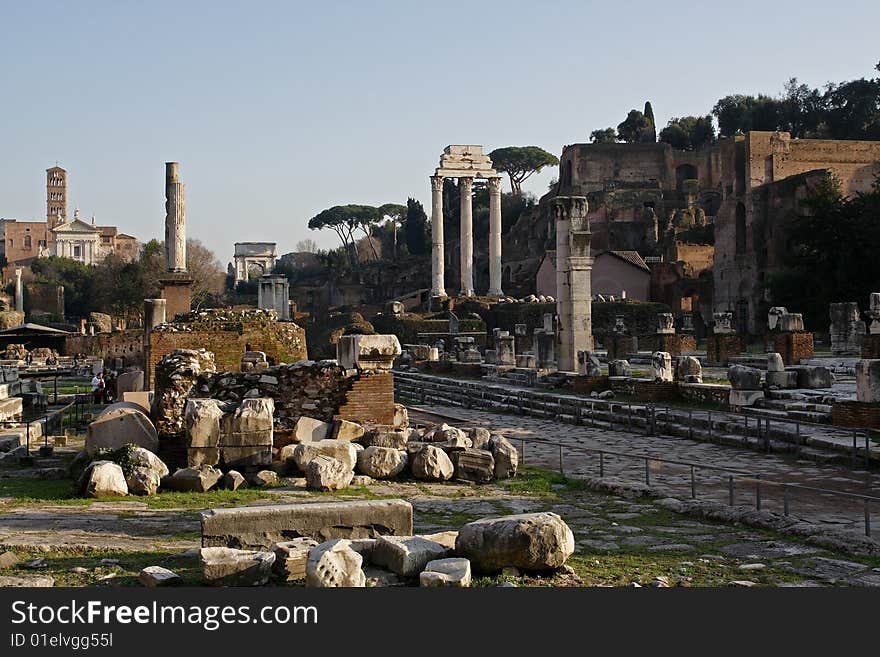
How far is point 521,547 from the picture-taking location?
5438 millimetres

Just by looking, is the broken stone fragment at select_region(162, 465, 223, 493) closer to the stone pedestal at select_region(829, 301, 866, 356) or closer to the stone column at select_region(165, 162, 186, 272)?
the stone column at select_region(165, 162, 186, 272)

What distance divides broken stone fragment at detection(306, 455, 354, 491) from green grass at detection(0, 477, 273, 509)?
47 cm

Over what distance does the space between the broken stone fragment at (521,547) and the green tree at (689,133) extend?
8570cm

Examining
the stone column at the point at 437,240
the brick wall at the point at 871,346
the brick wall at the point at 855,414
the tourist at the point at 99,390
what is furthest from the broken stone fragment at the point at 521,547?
the stone column at the point at 437,240

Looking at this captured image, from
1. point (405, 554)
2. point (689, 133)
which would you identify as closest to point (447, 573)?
point (405, 554)

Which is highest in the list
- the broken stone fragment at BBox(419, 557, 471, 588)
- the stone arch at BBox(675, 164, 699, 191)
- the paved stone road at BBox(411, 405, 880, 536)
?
the stone arch at BBox(675, 164, 699, 191)

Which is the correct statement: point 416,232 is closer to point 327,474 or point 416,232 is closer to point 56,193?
point 56,193

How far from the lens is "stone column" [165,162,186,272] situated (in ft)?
76.8

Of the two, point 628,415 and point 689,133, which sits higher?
point 689,133

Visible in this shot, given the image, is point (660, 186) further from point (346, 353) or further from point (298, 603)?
point (298, 603)

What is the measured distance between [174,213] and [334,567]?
20128mm

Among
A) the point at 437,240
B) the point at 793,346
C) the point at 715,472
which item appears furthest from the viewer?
the point at 437,240

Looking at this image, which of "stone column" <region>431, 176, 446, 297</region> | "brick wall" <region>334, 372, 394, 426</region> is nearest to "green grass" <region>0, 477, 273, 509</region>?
"brick wall" <region>334, 372, 394, 426</region>

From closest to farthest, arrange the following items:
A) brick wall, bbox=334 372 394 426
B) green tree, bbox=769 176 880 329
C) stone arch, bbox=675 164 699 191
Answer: brick wall, bbox=334 372 394 426
green tree, bbox=769 176 880 329
stone arch, bbox=675 164 699 191
